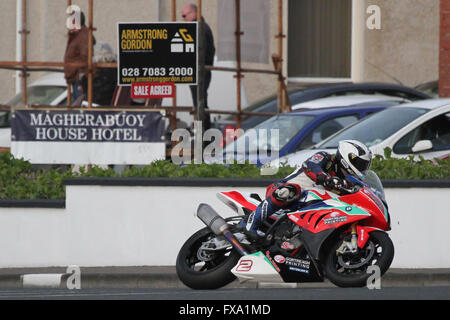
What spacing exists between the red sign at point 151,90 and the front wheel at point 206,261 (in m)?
5.78

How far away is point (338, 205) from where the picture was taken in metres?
9.64

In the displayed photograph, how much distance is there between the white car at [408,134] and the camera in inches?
544

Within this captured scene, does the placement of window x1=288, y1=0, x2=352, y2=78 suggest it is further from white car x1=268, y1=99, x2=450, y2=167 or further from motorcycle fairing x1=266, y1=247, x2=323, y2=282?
motorcycle fairing x1=266, y1=247, x2=323, y2=282

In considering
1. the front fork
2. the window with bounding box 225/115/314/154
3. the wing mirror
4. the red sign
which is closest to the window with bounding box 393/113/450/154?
the wing mirror

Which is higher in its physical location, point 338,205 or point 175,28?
point 175,28

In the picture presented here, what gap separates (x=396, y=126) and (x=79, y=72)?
5304 mm

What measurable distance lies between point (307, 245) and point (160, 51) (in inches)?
252

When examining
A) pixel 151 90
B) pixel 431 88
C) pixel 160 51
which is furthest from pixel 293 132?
pixel 431 88

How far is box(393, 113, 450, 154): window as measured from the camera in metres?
13.9

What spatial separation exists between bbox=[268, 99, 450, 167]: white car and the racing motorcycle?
11.7ft
